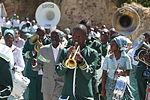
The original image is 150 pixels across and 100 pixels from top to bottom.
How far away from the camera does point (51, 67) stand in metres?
6.61

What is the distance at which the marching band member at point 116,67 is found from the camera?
18.6ft

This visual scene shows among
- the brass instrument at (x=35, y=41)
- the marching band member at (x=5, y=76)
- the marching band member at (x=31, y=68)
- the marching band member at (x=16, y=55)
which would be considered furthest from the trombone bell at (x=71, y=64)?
the brass instrument at (x=35, y=41)

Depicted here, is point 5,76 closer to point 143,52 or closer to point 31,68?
point 143,52

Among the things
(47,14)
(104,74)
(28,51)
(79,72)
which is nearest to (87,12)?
(47,14)

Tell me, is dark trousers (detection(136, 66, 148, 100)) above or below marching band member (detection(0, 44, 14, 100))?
below

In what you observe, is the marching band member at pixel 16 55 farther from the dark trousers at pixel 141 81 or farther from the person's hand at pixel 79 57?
the dark trousers at pixel 141 81

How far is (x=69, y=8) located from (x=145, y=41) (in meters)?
13.9

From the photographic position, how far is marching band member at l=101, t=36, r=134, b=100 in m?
5.67

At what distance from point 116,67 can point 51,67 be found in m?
1.35

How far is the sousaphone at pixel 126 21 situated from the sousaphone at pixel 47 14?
1.65 meters

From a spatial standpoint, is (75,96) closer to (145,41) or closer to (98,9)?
(145,41)

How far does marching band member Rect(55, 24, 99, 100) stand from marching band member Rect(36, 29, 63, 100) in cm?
168

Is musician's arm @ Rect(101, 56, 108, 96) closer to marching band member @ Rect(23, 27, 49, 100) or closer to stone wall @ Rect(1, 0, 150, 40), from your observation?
marching band member @ Rect(23, 27, 49, 100)

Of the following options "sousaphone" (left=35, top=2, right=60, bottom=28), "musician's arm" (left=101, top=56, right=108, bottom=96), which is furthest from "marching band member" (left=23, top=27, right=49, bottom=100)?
"sousaphone" (left=35, top=2, right=60, bottom=28)
